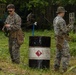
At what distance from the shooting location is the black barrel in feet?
36.8

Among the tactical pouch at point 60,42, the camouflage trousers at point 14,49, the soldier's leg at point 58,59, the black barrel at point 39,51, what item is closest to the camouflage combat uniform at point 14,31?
the camouflage trousers at point 14,49

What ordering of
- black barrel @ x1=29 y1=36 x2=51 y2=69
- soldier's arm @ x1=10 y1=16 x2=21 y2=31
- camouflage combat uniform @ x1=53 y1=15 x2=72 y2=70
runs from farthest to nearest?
soldier's arm @ x1=10 y1=16 x2=21 y2=31, black barrel @ x1=29 y1=36 x2=51 y2=69, camouflage combat uniform @ x1=53 y1=15 x2=72 y2=70

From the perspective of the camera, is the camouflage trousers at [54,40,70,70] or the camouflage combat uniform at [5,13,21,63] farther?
the camouflage combat uniform at [5,13,21,63]

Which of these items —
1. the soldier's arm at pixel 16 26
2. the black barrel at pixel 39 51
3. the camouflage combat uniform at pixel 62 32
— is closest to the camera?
the camouflage combat uniform at pixel 62 32

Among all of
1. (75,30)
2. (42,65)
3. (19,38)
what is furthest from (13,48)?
(75,30)

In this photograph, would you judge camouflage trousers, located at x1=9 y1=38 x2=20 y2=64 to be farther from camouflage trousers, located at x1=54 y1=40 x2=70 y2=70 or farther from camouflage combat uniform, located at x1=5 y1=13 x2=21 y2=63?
camouflage trousers, located at x1=54 y1=40 x2=70 y2=70

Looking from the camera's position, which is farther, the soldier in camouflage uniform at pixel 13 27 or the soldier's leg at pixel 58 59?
the soldier in camouflage uniform at pixel 13 27

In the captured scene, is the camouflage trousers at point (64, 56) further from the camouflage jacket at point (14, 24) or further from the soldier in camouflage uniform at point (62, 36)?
the camouflage jacket at point (14, 24)

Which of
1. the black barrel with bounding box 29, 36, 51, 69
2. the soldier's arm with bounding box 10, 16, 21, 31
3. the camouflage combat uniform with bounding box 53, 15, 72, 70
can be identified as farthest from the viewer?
the soldier's arm with bounding box 10, 16, 21, 31

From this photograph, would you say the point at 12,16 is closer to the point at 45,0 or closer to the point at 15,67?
the point at 15,67

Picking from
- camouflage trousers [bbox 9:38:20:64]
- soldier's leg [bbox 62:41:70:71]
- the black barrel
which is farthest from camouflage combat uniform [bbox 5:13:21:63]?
soldier's leg [bbox 62:41:70:71]

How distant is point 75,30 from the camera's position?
29.0 meters

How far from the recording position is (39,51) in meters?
11.2

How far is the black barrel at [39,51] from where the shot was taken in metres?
11.2
